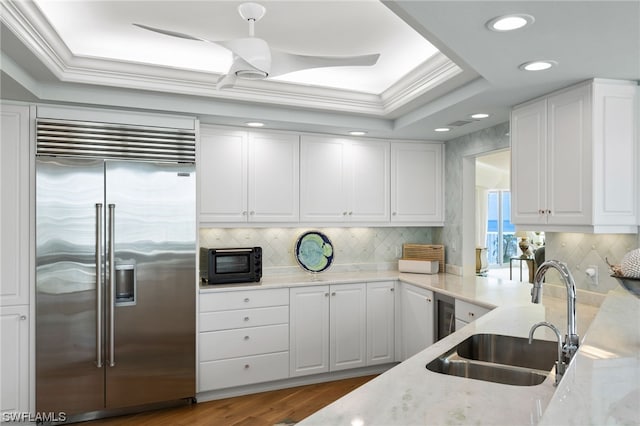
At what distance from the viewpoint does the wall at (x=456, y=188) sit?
4.19 m

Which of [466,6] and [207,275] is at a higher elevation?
[466,6]

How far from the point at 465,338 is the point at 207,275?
233cm

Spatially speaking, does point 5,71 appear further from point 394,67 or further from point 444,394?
point 444,394

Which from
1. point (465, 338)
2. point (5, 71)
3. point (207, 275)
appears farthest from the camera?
point (207, 275)

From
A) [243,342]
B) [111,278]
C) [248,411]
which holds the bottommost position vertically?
[248,411]

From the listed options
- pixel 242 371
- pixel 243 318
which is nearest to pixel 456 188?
pixel 243 318

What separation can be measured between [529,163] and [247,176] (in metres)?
2.26

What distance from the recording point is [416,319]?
3949 mm

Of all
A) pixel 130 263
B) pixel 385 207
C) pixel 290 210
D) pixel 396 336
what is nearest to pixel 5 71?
pixel 130 263

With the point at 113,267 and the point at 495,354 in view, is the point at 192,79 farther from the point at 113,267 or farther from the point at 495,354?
the point at 495,354

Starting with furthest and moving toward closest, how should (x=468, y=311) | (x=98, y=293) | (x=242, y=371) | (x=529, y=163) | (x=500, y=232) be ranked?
1. (x=500, y=232)
2. (x=242, y=371)
3. (x=468, y=311)
4. (x=98, y=293)
5. (x=529, y=163)

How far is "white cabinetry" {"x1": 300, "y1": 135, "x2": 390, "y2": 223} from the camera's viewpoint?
13.6 ft

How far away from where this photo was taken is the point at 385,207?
4.47 metres

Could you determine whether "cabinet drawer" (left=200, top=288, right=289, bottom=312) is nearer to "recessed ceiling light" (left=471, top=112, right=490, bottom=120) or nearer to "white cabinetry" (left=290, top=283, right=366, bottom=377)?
"white cabinetry" (left=290, top=283, right=366, bottom=377)
